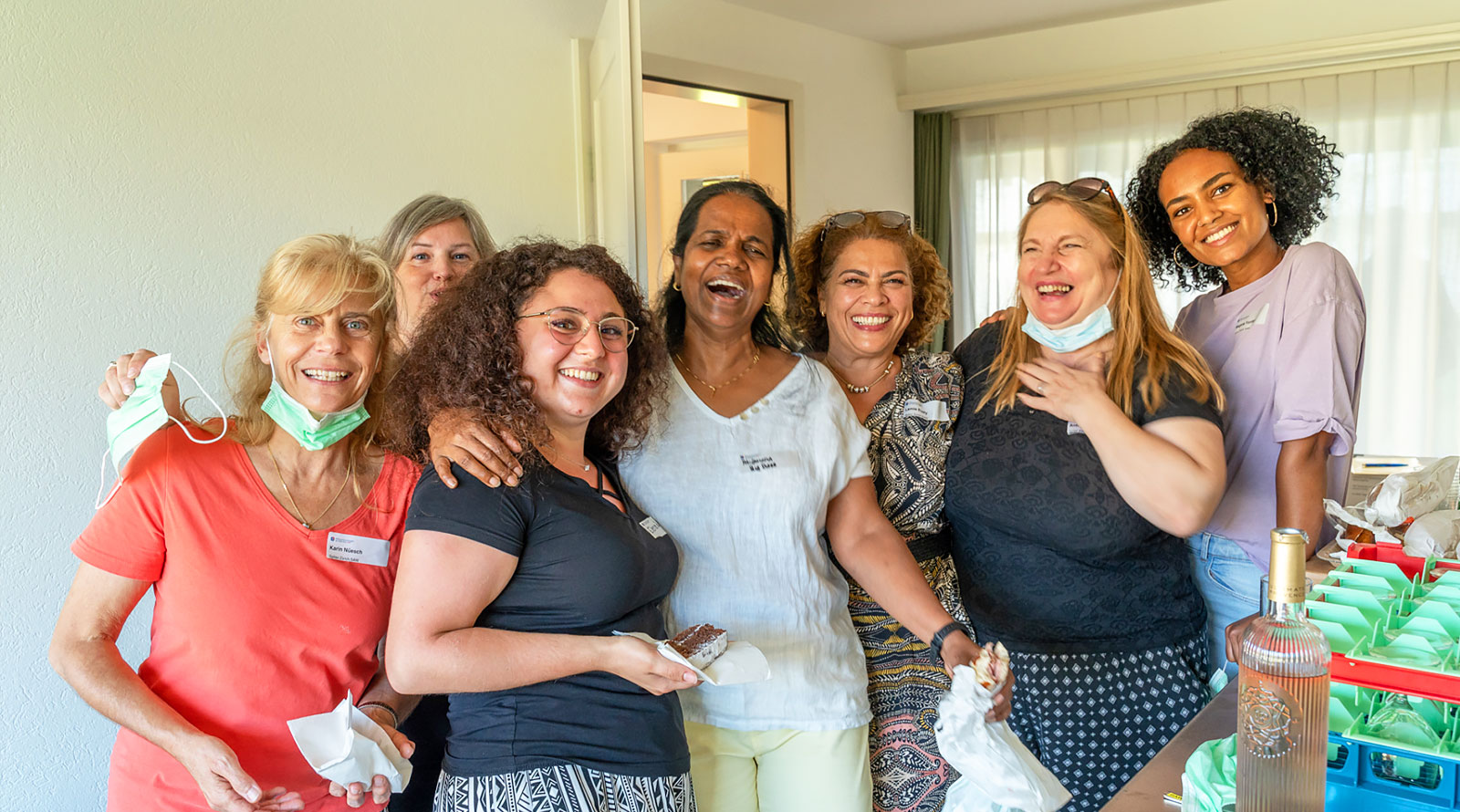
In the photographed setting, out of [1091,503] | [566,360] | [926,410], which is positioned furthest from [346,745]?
[1091,503]

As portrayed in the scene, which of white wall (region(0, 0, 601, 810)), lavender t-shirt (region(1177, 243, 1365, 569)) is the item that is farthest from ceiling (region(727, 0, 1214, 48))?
lavender t-shirt (region(1177, 243, 1365, 569))

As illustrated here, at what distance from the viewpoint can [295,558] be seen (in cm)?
159

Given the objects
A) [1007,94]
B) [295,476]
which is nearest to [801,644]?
[295,476]

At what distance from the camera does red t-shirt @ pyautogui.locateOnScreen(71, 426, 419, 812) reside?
4.98ft

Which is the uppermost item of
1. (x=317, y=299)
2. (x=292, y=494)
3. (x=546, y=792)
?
(x=317, y=299)

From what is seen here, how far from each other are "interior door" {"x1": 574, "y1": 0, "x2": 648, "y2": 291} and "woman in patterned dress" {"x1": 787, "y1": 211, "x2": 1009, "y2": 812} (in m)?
0.84

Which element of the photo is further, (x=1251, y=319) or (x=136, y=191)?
(x=136, y=191)

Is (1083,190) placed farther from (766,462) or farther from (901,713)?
(901,713)

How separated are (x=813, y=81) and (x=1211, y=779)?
4793 millimetres

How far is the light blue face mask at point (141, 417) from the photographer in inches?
60.6

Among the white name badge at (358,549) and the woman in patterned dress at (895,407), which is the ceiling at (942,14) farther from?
the white name badge at (358,549)

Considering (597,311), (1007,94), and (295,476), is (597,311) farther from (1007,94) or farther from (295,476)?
(1007,94)

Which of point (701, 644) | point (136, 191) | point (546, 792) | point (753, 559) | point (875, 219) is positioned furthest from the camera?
point (136, 191)

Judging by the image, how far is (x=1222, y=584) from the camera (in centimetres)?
223
